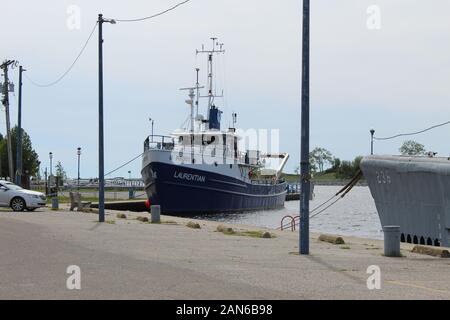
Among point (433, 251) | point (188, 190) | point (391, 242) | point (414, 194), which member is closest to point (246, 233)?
point (414, 194)

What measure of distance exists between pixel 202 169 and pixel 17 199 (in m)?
16.9

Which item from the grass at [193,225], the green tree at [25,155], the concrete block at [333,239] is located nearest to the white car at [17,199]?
the grass at [193,225]

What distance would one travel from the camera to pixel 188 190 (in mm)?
49438

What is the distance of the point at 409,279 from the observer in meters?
12.3

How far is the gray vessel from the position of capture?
23.4 meters

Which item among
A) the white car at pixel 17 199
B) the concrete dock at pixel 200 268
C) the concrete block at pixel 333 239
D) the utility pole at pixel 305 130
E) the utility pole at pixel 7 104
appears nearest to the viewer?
the concrete dock at pixel 200 268

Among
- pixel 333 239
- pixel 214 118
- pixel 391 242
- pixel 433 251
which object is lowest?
pixel 333 239

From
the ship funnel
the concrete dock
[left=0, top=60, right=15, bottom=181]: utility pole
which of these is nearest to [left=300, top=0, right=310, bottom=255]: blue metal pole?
the concrete dock

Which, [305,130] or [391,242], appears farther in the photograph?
[391,242]

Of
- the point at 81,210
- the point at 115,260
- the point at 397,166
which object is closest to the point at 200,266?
the point at 115,260

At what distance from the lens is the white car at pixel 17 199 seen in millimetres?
34562

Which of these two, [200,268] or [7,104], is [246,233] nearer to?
[200,268]

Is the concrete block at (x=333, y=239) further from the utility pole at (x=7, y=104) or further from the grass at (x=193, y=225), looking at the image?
the utility pole at (x=7, y=104)
